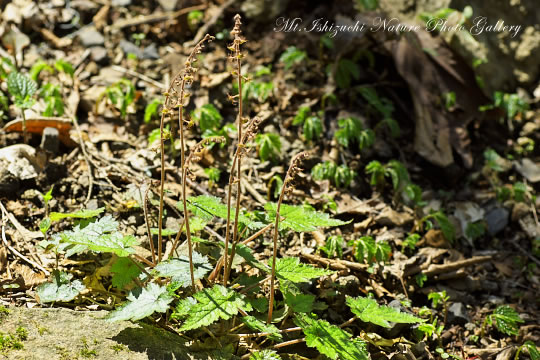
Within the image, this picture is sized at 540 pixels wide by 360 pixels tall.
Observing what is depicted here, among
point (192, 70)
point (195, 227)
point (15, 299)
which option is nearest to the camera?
point (192, 70)

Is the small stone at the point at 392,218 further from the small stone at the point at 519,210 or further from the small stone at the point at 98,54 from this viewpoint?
the small stone at the point at 98,54

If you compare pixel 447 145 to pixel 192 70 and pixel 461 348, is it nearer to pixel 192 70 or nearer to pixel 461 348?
pixel 461 348

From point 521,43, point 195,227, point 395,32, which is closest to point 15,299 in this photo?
point 195,227

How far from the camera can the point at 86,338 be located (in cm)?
245

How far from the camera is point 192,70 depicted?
2.33m

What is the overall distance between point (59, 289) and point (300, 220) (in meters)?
1.22

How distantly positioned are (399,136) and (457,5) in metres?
1.59

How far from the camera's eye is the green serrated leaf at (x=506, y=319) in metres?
3.25

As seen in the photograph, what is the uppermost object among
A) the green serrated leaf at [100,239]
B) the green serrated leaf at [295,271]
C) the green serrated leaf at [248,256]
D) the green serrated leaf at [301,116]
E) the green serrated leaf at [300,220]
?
the green serrated leaf at [301,116]

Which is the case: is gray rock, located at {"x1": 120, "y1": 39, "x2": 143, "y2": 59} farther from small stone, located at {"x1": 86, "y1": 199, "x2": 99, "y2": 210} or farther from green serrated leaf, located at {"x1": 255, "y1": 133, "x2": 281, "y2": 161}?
small stone, located at {"x1": 86, "y1": 199, "x2": 99, "y2": 210}

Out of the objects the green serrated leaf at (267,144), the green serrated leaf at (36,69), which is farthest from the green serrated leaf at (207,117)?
the green serrated leaf at (36,69)

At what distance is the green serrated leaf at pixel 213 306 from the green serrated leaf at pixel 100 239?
0.41 meters

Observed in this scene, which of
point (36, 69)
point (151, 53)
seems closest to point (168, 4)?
point (151, 53)

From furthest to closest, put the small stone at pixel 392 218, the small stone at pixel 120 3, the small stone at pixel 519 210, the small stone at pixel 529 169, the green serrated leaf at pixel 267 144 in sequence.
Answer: the small stone at pixel 120 3, the small stone at pixel 529 169, the small stone at pixel 519 210, the green serrated leaf at pixel 267 144, the small stone at pixel 392 218
